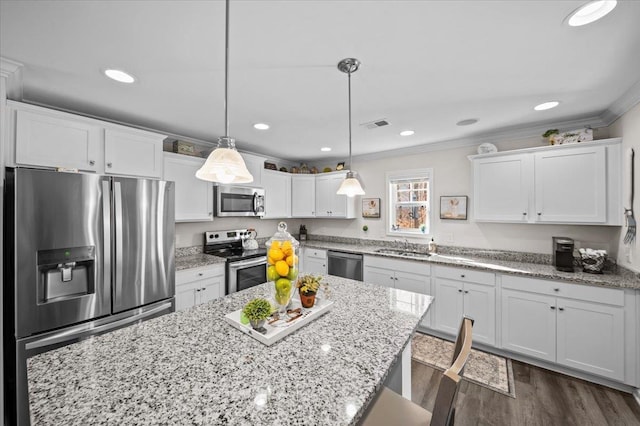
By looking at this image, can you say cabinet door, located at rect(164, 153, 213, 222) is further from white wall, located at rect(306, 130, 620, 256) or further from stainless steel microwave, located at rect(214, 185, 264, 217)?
white wall, located at rect(306, 130, 620, 256)

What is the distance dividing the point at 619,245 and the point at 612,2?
236 centimetres

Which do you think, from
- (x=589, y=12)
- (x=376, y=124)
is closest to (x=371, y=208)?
(x=376, y=124)

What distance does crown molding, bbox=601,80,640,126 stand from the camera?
1934mm

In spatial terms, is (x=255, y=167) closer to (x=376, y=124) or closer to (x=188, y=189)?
(x=188, y=189)

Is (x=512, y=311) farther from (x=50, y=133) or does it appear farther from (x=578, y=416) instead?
(x=50, y=133)

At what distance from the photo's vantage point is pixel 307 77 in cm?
179

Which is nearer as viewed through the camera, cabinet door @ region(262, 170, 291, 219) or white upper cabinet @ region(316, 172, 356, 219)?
cabinet door @ region(262, 170, 291, 219)

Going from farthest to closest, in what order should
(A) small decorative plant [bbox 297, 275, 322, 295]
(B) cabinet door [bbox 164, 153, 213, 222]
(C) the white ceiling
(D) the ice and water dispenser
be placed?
(B) cabinet door [bbox 164, 153, 213, 222] → (D) the ice and water dispenser → (A) small decorative plant [bbox 297, 275, 322, 295] → (C) the white ceiling

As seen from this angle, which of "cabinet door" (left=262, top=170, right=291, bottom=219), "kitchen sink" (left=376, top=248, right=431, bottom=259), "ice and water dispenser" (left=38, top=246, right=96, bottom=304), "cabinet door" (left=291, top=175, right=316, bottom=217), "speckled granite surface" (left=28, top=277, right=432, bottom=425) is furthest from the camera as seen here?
"cabinet door" (left=291, top=175, right=316, bottom=217)

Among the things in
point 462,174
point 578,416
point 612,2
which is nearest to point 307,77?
point 612,2

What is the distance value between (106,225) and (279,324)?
1.67 meters

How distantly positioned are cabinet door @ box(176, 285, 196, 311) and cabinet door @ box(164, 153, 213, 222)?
2.63 ft

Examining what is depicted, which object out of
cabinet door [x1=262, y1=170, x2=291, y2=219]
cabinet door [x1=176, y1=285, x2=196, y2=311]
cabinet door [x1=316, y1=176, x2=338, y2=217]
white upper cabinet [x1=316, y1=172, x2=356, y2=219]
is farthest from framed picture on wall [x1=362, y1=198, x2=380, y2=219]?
cabinet door [x1=176, y1=285, x2=196, y2=311]

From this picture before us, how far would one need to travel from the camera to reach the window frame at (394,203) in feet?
12.0
